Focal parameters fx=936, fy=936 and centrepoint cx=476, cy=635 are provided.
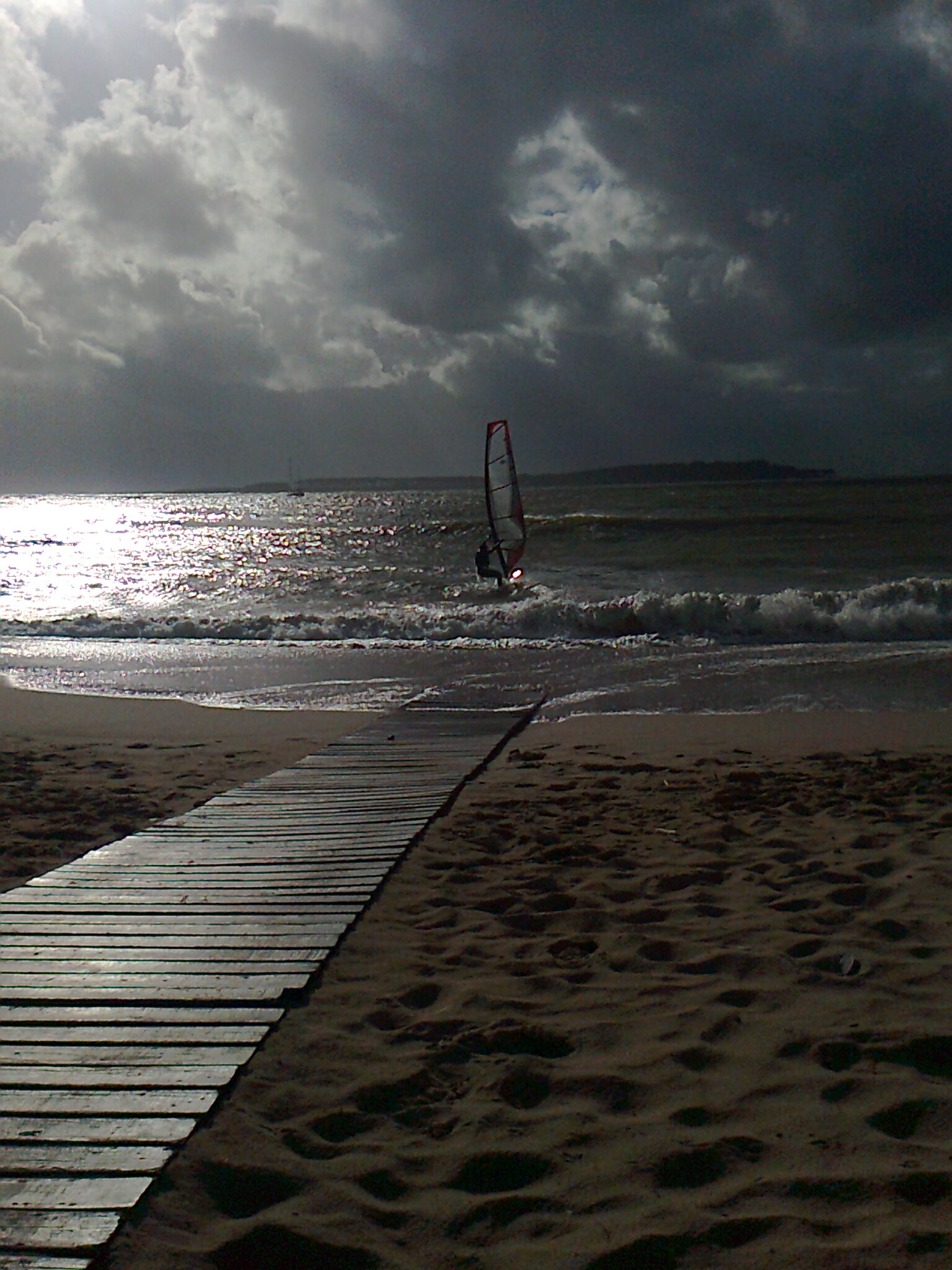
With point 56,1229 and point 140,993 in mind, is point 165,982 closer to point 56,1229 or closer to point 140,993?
point 140,993

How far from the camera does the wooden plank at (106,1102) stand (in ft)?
8.61

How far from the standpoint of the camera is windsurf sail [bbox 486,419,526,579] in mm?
18906

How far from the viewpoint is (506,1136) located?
264cm

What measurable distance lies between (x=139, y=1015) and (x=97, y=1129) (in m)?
0.65

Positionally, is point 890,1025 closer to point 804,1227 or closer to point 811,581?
point 804,1227

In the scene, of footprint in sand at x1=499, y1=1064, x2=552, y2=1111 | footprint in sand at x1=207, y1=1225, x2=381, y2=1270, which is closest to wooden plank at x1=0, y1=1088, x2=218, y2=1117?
footprint in sand at x1=207, y1=1225, x2=381, y2=1270

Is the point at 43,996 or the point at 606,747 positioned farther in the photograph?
the point at 606,747

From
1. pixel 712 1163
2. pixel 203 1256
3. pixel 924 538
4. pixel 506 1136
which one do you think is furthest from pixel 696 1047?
pixel 924 538

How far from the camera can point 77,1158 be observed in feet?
7.97

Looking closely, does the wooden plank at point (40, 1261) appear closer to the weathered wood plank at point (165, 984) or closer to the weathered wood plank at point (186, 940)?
the weathered wood plank at point (165, 984)

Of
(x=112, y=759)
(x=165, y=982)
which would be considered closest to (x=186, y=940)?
(x=165, y=982)

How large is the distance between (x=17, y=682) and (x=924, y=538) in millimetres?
29535

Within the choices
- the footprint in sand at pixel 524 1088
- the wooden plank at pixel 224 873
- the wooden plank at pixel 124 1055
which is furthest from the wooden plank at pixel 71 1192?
the wooden plank at pixel 224 873

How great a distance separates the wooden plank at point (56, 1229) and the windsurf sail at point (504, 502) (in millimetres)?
16788
